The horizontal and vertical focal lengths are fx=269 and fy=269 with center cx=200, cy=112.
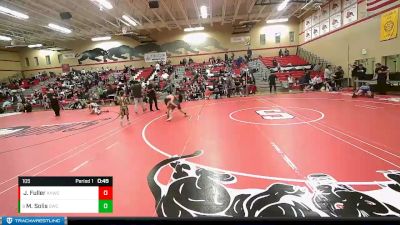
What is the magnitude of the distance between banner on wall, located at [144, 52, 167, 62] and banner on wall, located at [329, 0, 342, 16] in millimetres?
15034

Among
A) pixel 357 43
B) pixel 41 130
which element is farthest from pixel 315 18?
pixel 41 130

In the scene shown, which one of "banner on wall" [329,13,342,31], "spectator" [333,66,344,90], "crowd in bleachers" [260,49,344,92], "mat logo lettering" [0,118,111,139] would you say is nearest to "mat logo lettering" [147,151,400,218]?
"mat logo lettering" [0,118,111,139]

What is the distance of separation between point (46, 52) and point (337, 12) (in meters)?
29.5

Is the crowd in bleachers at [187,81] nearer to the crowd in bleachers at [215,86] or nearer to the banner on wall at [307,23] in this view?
the crowd in bleachers at [215,86]

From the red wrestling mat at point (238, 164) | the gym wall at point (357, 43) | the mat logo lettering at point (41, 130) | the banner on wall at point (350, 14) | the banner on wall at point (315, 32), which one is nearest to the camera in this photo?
the red wrestling mat at point (238, 164)

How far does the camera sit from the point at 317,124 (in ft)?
21.5

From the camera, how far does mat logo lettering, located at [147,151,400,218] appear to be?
8.28 ft

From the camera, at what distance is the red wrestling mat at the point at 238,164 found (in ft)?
8.95

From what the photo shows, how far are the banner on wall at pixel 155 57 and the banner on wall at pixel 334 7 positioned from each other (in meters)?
15.0

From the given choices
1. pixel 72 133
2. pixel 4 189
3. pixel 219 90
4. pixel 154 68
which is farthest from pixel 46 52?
pixel 4 189

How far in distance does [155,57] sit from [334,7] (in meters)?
16.4

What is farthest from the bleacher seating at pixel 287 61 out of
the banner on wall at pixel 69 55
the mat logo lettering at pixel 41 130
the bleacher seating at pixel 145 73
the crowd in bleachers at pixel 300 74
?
the banner on wall at pixel 69 55

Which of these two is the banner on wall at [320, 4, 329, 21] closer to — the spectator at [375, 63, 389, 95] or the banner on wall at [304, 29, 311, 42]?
the banner on wall at [304, 29, 311, 42]
